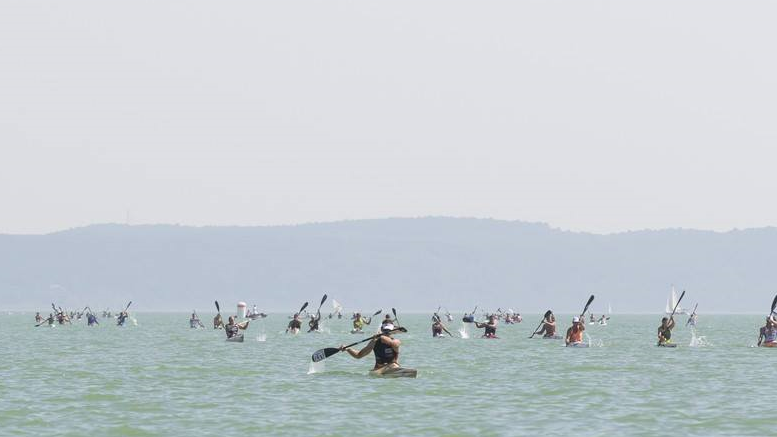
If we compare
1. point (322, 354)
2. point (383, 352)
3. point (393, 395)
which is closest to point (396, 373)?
point (383, 352)

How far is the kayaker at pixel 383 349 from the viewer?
4125 centimetres

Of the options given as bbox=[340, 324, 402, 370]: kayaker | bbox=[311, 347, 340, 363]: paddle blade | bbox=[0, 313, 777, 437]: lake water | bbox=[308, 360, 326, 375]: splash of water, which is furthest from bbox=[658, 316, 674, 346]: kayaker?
bbox=[311, 347, 340, 363]: paddle blade

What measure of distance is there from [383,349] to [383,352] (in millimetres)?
275

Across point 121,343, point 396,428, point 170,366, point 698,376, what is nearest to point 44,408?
point 396,428

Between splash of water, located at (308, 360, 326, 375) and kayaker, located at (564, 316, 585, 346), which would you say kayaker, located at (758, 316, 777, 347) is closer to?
kayaker, located at (564, 316, 585, 346)

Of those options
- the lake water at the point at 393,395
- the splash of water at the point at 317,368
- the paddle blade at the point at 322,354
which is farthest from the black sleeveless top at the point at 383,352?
the splash of water at the point at 317,368

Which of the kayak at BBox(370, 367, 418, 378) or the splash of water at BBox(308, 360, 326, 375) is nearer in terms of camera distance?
the kayak at BBox(370, 367, 418, 378)

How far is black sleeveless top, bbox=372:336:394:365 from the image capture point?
138 feet

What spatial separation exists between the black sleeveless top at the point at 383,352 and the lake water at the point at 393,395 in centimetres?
64

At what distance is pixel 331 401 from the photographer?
36969mm

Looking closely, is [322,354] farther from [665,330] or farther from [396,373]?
[665,330]

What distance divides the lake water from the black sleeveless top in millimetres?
640

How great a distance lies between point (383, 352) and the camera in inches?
1683

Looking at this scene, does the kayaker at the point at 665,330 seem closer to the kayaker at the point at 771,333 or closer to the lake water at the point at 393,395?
the lake water at the point at 393,395
